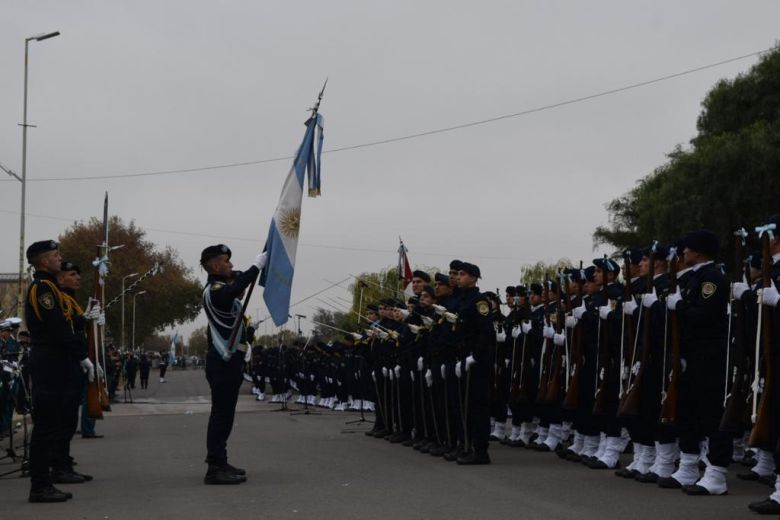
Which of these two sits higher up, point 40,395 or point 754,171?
point 754,171

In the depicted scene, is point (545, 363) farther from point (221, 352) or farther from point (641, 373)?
point (221, 352)

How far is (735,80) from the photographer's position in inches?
1501

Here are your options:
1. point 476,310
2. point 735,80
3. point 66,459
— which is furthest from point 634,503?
point 735,80

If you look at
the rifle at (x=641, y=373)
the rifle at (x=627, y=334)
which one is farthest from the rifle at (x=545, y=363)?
the rifle at (x=641, y=373)

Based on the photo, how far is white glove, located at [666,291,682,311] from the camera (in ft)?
30.3

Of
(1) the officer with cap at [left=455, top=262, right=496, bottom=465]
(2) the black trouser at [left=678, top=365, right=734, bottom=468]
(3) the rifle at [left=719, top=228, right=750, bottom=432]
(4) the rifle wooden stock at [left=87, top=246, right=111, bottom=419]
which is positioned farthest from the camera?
(1) the officer with cap at [left=455, top=262, right=496, bottom=465]

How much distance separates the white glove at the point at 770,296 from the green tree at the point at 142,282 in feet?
188

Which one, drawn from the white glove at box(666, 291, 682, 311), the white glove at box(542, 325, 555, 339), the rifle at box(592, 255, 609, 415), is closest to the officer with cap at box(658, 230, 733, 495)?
the white glove at box(666, 291, 682, 311)

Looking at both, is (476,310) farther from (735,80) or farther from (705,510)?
(735,80)

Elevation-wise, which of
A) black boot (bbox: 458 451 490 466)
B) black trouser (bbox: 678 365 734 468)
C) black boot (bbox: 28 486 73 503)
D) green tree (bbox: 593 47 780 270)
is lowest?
black boot (bbox: 28 486 73 503)

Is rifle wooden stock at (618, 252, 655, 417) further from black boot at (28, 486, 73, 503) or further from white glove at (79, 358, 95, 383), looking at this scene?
white glove at (79, 358, 95, 383)

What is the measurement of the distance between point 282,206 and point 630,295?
3744 mm

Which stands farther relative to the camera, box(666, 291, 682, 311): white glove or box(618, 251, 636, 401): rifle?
box(618, 251, 636, 401): rifle

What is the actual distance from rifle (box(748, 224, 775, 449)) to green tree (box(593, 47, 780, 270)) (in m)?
27.3
